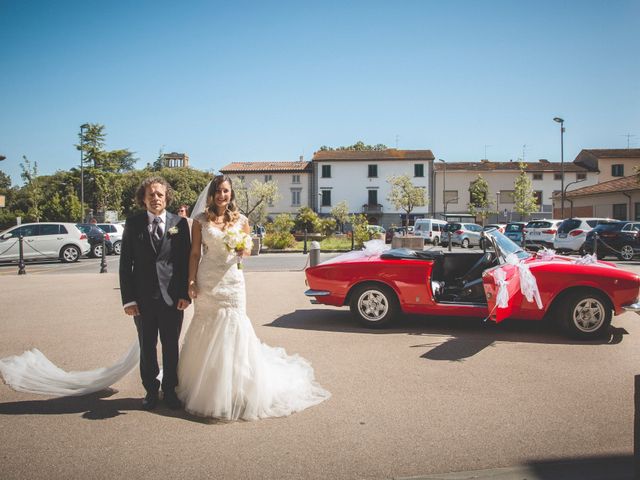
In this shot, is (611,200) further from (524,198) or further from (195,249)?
(195,249)

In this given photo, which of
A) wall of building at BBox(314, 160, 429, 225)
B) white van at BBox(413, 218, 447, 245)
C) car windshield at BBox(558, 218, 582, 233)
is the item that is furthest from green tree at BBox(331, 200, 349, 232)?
car windshield at BBox(558, 218, 582, 233)

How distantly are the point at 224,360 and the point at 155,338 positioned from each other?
692 mm

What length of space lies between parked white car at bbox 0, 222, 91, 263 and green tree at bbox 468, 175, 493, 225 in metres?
47.4

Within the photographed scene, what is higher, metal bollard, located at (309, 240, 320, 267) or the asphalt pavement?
metal bollard, located at (309, 240, 320, 267)

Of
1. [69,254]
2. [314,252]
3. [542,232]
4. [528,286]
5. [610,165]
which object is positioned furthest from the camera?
[610,165]

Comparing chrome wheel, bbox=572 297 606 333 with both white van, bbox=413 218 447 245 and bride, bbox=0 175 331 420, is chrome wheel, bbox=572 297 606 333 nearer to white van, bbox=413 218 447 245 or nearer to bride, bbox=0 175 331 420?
bride, bbox=0 175 331 420

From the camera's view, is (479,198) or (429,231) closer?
(429,231)

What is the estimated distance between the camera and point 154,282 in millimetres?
4270

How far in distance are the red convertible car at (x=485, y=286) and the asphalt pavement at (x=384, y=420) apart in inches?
14.7

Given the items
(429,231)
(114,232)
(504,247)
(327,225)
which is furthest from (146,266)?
(327,225)

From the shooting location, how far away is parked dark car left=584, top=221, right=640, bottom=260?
19531 millimetres

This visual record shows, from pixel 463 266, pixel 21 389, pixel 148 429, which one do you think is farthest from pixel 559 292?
pixel 21 389

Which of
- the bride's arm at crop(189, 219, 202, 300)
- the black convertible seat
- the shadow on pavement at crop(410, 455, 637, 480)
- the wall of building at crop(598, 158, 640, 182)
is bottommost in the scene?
the shadow on pavement at crop(410, 455, 637, 480)

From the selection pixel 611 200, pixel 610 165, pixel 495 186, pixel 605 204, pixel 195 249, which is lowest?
pixel 195 249
